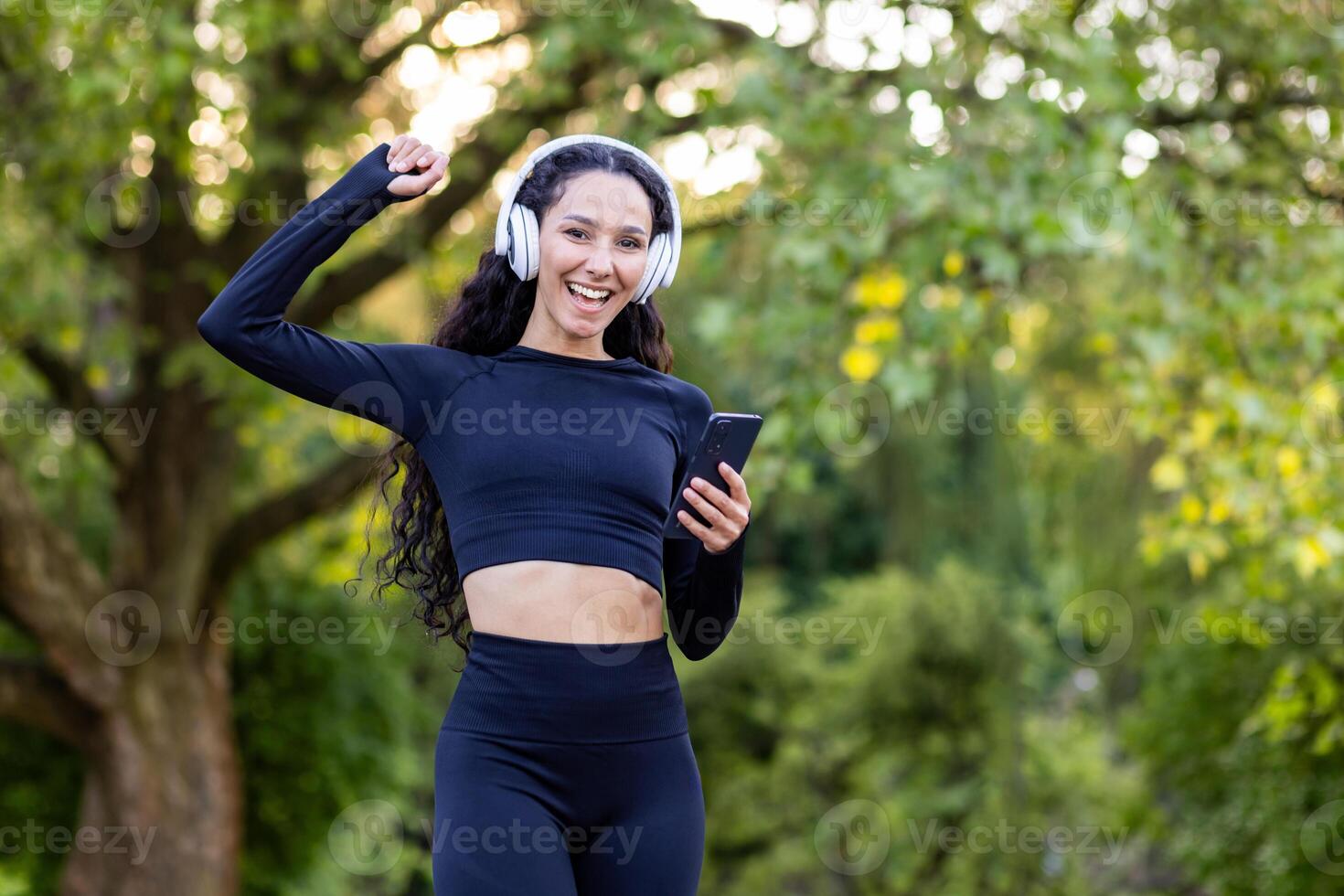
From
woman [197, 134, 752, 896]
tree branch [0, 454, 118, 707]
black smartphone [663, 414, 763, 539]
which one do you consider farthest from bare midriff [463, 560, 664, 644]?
tree branch [0, 454, 118, 707]

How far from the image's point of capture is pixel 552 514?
200cm

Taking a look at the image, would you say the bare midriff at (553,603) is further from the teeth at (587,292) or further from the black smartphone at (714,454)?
the teeth at (587,292)

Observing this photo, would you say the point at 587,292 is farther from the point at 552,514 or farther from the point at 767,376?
the point at 767,376

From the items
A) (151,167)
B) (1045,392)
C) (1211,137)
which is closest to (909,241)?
(1211,137)

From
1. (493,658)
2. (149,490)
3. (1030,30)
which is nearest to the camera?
(493,658)

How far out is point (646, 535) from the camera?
6.82 ft

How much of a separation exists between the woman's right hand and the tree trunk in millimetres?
5484

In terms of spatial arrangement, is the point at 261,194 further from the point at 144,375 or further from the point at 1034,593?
the point at 1034,593

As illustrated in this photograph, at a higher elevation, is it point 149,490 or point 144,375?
point 144,375

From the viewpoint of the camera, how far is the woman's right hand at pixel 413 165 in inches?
77.9

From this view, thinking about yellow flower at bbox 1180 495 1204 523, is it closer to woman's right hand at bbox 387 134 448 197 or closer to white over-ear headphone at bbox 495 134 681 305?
white over-ear headphone at bbox 495 134 681 305

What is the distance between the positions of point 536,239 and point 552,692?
69 cm

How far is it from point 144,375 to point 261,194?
1126 millimetres

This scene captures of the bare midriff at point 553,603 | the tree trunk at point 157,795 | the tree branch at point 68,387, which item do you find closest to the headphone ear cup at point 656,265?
the bare midriff at point 553,603
